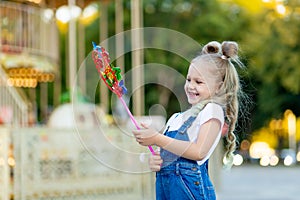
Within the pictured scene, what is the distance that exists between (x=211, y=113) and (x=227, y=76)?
0.77ft

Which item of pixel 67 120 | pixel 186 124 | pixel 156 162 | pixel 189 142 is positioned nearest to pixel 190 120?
pixel 186 124

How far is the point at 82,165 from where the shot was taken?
11.1 meters

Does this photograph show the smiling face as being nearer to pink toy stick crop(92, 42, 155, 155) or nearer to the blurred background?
the blurred background

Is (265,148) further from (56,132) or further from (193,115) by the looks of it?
(193,115)

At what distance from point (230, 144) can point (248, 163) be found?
113 feet

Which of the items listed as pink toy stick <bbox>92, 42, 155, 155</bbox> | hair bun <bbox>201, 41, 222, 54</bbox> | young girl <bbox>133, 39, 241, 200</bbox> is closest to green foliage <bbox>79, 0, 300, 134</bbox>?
hair bun <bbox>201, 41, 222, 54</bbox>

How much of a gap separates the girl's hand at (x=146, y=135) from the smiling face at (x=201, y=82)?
37 centimetres

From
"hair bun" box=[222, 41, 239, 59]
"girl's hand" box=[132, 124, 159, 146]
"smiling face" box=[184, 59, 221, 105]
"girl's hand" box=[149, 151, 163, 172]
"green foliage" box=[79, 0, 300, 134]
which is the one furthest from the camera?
"green foliage" box=[79, 0, 300, 134]

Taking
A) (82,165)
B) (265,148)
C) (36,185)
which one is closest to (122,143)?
(82,165)

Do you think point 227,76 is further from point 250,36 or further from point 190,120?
point 250,36

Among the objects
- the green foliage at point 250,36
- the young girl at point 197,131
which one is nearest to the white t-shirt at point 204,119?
the young girl at point 197,131

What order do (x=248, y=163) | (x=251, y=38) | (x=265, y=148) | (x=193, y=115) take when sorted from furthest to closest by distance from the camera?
(x=265, y=148) < (x=248, y=163) < (x=251, y=38) < (x=193, y=115)

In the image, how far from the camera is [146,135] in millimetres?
3252

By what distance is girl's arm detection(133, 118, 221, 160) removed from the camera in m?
3.27
